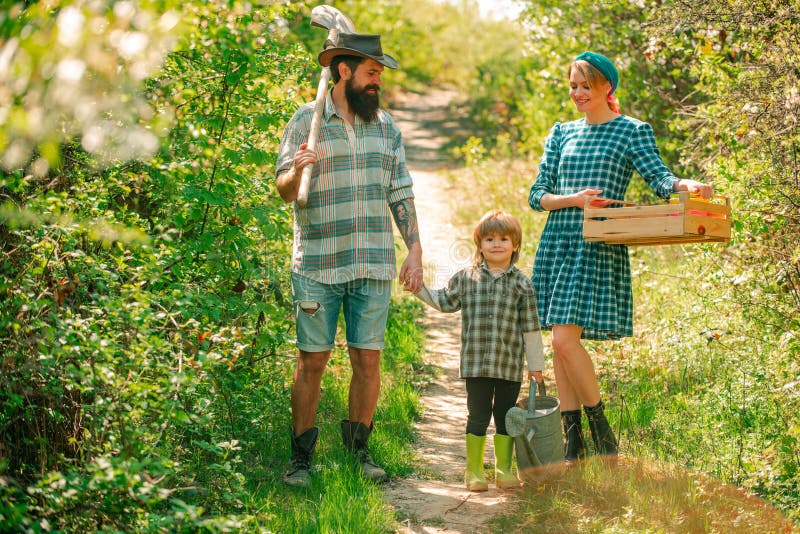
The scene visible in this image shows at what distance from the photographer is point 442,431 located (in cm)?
571

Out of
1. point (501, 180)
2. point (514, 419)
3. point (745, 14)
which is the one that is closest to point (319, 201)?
point (514, 419)

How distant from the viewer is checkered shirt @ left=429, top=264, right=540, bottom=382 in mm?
4570

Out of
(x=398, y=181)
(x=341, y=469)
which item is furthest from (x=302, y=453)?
(x=398, y=181)

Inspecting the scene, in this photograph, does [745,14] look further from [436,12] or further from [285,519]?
[436,12]

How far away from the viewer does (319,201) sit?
4.49 m

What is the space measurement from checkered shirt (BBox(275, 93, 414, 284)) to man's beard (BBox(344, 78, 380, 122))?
6 centimetres

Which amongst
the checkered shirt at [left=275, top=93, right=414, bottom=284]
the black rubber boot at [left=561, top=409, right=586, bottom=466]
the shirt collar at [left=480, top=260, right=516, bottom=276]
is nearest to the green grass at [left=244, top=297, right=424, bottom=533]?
the black rubber boot at [left=561, top=409, right=586, bottom=466]

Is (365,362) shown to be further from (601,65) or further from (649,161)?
(601,65)

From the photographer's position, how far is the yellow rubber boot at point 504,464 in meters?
4.54

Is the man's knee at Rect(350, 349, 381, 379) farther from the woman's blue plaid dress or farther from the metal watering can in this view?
the woman's blue plaid dress

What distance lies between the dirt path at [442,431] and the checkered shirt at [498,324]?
0.65 meters

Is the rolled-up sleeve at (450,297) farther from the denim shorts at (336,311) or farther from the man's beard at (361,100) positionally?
the man's beard at (361,100)

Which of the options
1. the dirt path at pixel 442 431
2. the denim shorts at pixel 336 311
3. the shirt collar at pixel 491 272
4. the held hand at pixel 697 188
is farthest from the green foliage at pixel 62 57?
the held hand at pixel 697 188

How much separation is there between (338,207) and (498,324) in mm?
1032
